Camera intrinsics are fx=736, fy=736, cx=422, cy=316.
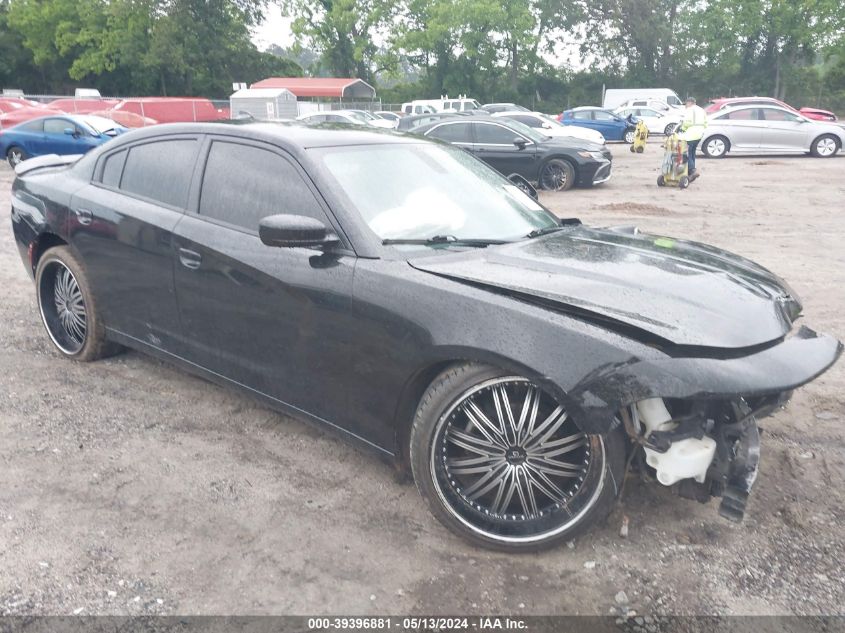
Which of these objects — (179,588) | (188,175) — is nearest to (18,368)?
(188,175)

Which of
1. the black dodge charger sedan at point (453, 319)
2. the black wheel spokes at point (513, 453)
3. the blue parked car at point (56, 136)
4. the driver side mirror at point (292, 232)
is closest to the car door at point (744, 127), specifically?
the blue parked car at point (56, 136)

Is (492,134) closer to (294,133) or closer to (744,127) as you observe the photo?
(744,127)

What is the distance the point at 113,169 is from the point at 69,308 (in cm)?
100

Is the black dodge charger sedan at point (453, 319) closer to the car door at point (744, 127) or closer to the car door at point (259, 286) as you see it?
the car door at point (259, 286)

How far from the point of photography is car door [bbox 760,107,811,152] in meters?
21.4

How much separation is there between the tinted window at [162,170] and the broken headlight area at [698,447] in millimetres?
2628

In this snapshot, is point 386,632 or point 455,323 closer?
point 386,632

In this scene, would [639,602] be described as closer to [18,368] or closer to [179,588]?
[179,588]

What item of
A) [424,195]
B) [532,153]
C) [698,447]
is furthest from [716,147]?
[698,447]

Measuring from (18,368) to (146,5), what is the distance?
57811 millimetres

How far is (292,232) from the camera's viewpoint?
306 cm

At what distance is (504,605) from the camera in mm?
2602

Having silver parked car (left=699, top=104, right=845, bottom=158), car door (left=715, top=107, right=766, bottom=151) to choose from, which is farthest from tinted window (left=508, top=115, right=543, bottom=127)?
car door (left=715, top=107, right=766, bottom=151)

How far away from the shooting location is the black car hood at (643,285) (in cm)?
267
